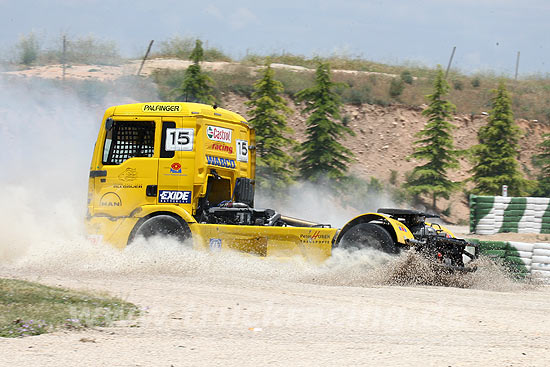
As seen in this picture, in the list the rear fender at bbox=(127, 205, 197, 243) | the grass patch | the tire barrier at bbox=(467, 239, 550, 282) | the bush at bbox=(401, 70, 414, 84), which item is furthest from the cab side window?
the bush at bbox=(401, 70, 414, 84)

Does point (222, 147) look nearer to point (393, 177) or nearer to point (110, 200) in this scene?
point (110, 200)

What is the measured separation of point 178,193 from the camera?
13.0m

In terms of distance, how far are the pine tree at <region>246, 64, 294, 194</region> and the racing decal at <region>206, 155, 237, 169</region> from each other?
19782 mm

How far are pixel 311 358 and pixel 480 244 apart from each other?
8586 millimetres

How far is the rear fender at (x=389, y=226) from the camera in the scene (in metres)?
11.7

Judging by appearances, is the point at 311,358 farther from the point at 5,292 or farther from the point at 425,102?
the point at 425,102

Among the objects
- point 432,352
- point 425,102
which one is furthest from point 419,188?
point 432,352

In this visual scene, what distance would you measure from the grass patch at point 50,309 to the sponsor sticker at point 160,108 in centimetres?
439

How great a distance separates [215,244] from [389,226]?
308 centimetres

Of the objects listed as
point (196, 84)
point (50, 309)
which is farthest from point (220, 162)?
point (196, 84)

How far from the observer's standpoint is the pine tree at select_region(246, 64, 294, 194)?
3369cm

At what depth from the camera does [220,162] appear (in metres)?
13.4

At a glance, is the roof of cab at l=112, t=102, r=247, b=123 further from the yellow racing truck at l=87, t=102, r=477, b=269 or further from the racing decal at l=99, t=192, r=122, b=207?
the racing decal at l=99, t=192, r=122, b=207

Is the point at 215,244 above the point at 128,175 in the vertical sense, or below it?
below
